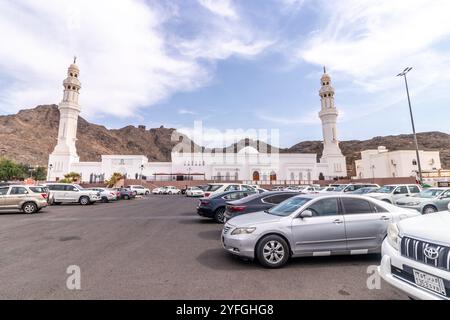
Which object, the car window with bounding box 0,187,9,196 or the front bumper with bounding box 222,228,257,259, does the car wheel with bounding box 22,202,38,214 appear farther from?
the front bumper with bounding box 222,228,257,259

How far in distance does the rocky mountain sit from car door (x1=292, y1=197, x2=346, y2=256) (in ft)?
243

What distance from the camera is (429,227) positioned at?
3232mm

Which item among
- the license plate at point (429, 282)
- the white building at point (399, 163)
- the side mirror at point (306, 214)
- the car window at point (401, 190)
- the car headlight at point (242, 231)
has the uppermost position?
the white building at point (399, 163)

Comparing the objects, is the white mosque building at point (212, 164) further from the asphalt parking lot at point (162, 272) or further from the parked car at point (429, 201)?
the asphalt parking lot at point (162, 272)

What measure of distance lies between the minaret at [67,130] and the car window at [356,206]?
67.2m

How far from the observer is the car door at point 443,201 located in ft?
39.5

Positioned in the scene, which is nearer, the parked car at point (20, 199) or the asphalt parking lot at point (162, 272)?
the asphalt parking lot at point (162, 272)

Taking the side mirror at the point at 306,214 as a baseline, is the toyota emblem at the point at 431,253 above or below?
below

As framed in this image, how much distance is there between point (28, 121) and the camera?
132 m

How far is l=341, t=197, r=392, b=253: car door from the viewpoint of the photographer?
560cm

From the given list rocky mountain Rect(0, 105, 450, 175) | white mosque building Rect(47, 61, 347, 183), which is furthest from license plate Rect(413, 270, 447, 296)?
rocky mountain Rect(0, 105, 450, 175)

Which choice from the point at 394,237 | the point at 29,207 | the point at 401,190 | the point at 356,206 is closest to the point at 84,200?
the point at 29,207

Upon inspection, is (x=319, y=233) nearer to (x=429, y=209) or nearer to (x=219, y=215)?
(x=219, y=215)

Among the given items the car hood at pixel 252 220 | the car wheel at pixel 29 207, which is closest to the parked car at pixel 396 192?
the car hood at pixel 252 220
